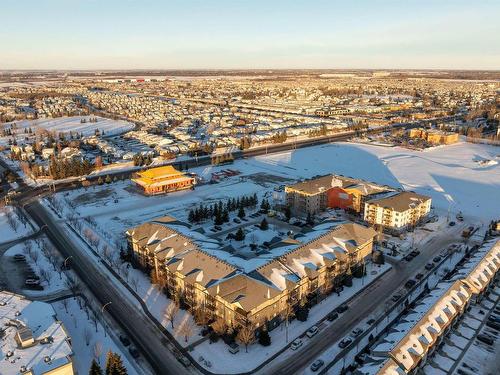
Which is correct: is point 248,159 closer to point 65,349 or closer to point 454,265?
point 454,265

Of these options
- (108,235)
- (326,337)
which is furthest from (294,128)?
(326,337)

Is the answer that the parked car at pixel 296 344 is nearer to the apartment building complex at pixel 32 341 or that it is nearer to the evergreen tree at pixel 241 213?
the apartment building complex at pixel 32 341

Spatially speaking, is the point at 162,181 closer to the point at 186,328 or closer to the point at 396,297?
A: the point at 186,328

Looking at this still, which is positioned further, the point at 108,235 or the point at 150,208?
the point at 150,208

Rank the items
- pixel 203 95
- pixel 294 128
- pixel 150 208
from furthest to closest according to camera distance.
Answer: pixel 203 95 → pixel 294 128 → pixel 150 208

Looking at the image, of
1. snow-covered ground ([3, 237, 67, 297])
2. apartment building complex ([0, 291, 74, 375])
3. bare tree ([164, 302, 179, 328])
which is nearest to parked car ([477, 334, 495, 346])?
bare tree ([164, 302, 179, 328])

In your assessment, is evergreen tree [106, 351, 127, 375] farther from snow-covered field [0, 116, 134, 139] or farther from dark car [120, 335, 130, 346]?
snow-covered field [0, 116, 134, 139]
